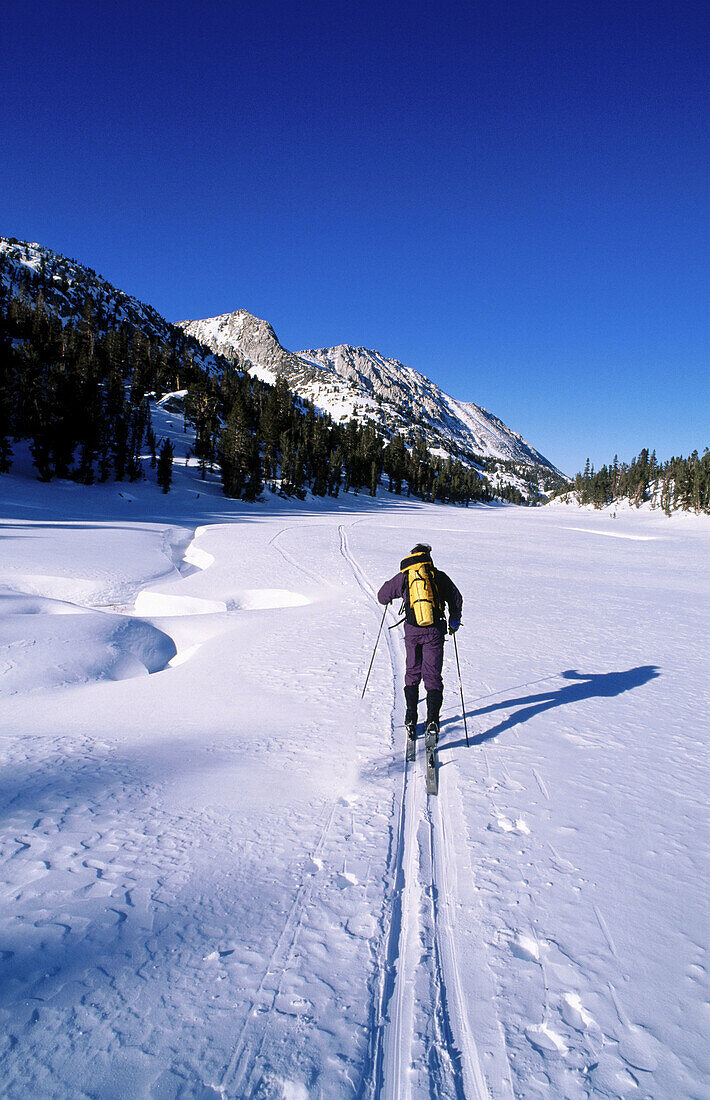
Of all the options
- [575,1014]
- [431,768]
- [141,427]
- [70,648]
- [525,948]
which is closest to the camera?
[575,1014]

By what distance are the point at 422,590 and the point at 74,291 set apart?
195677mm

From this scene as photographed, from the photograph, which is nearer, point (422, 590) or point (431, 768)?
point (431, 768)

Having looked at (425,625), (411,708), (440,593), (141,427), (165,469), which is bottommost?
(411,708)

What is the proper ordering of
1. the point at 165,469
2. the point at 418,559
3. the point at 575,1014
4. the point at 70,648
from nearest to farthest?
the point at 575,1014, the point at 418,559, the point at 70,648, the point at 165,469

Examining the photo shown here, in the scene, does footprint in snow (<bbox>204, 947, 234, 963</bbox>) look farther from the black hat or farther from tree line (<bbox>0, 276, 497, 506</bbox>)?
tree line (<bbox>0, 276, 497, 506</bbox>)

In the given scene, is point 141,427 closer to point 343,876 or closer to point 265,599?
point 265,599

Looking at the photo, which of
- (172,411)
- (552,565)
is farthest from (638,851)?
(172,411)

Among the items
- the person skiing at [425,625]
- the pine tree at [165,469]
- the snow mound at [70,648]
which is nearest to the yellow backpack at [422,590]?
the person skiing at [425,625]

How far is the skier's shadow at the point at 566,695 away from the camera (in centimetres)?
587

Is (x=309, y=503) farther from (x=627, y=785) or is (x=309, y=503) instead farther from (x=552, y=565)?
(x=627, y=785)

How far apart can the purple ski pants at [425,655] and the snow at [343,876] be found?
80 cm

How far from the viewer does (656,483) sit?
378 ft

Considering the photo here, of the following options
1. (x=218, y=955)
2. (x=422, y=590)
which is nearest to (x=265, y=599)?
(x=422, y=590)

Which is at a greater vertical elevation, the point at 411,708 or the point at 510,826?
the point at 411,708
